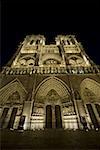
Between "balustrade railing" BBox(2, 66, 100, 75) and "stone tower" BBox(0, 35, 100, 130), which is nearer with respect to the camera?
"stone tower" BBox(0, 35, 100, 130)

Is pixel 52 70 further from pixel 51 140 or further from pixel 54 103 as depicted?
pixel 51 140

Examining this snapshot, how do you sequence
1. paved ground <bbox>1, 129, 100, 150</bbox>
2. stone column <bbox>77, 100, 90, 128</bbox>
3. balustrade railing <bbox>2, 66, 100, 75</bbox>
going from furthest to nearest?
balustrade railing <bbox>2, 66, 100, 75</bbox> → stone column <bbox>77, 100, 90, 128</bbox> → paved ground <bbox>1, 129, 100, 150</bbox>

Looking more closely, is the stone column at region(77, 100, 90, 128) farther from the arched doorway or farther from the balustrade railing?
the balustrade railing

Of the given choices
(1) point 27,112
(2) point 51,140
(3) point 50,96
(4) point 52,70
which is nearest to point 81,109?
(1) point 27,112

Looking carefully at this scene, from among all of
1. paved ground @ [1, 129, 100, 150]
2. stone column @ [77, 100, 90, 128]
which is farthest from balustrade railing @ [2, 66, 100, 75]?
paved ground @ [1, 129, 100, 150]

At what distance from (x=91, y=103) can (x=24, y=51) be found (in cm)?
1323

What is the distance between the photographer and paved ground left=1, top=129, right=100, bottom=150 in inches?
421

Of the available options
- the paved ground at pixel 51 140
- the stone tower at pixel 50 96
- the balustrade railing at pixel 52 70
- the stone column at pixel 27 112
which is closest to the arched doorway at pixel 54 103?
the stone tower at pixel 50 96

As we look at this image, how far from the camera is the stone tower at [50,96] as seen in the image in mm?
14534

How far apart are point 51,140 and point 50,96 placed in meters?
6.93

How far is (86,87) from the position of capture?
18.9 m

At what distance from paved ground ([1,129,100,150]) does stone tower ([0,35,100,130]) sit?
1578mm

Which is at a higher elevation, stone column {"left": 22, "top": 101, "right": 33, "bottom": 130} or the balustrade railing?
the balustrade railing

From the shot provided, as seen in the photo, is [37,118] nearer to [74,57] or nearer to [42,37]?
[74,57]
